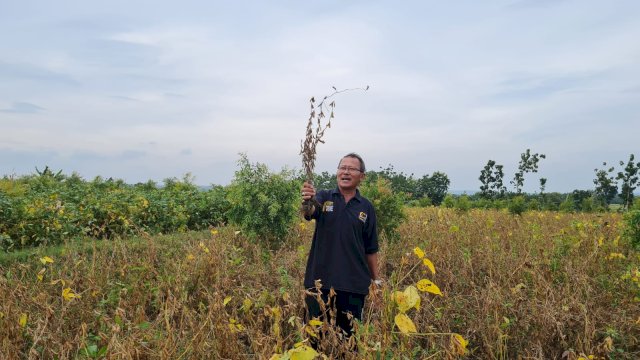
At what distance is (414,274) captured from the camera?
5.43 m

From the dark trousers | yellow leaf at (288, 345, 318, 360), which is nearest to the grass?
the dark trousers

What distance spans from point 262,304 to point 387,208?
175 inches

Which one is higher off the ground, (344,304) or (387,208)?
(387,208)

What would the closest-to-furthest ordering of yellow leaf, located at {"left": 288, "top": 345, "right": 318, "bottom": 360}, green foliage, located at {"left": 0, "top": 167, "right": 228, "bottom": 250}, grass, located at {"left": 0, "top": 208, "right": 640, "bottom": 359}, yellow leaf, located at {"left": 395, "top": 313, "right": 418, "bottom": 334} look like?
yellow leaf, located at {"left": 288, "top": 345, "right": 318, "bottom": 360} < yellow leaf, located at {"left": 395, "top": 313, "right": 418, "bottom": 334} < grass, located at {"left": 0, "top": 208, "right": 640, "bottom": 359} < green foliage, located at {"left": 0, "top": 167, "right": 228, "bottom": 250}

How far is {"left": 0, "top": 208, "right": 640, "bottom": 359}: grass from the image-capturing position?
8.81 ft

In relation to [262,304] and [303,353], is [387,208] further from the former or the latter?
[303,353]

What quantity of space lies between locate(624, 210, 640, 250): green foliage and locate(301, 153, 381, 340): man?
4.76 metres

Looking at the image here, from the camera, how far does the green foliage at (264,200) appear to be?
22.1 ft

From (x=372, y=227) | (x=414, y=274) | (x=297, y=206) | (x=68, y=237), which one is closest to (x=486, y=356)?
(x=372, y=227)

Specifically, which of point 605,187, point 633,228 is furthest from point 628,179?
point 633,228

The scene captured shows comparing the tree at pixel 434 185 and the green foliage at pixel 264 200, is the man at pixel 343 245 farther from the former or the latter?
the tree at pixel 434 185

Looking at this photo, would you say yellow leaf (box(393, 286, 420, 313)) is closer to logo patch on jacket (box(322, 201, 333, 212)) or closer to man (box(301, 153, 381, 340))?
man (box(301, 153, 381, 340))

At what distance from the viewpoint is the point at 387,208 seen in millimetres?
7445

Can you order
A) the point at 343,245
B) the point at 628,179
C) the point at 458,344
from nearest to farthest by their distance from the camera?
the point at 458,344 → the point at 343,245 → the point at 628,179
